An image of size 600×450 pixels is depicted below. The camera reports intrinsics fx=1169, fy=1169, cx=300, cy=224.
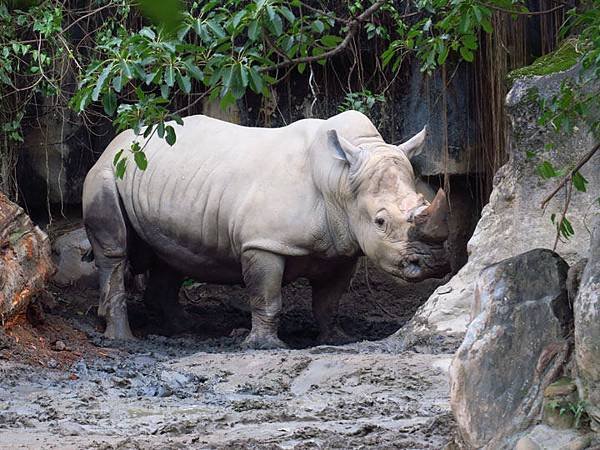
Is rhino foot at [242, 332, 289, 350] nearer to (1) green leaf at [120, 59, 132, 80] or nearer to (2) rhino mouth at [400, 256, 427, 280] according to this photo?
(2) rhino mouth at [400, 256, 427, 280]

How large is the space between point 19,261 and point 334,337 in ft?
7.43

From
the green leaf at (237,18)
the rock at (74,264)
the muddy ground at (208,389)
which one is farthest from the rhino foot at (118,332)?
the green leaf at (237,18)

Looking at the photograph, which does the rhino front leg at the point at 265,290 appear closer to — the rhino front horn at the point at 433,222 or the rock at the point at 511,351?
the rhino front horn at the point at 433,222

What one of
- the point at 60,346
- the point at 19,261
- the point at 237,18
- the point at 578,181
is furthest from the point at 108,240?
the point at 578,181

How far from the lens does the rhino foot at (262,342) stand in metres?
7.55

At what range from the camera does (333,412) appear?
16.6 ft

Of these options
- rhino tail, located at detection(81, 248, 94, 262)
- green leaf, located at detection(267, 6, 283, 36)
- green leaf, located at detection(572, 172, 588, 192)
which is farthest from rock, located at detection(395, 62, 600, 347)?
green leaf, located at detection(267, 6, 283, 36)

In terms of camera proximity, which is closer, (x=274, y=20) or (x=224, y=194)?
(x=274, y=20)

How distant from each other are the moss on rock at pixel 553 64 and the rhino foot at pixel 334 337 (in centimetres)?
212

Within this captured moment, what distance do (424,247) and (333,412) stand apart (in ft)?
8.09

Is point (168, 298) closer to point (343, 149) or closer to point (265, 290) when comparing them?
point (265, 290)

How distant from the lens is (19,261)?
721 centimetres

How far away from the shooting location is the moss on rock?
6766 mm

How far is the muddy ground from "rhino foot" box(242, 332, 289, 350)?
0.17m
